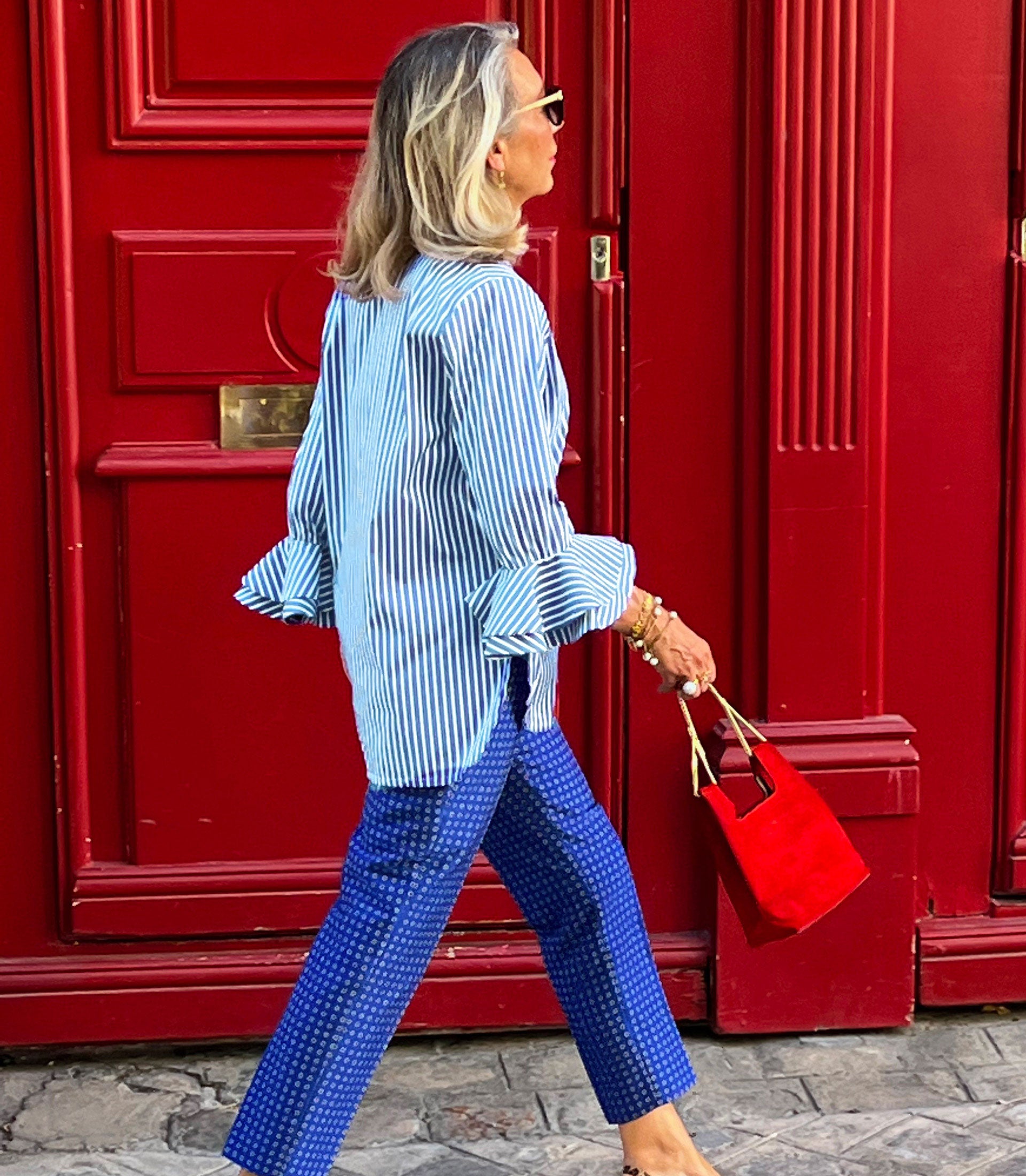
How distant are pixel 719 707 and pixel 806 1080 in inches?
26.1

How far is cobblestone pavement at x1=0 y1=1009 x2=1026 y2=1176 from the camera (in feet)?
10.5

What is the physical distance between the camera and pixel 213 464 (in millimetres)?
3457

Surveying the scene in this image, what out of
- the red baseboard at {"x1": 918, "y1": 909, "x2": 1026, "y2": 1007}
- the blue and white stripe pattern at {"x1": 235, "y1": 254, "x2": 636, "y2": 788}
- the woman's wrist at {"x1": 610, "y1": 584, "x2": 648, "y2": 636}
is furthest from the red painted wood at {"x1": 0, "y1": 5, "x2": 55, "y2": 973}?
the red baseboard at {"x1": 918, "y1": 909, "x2": 1026, "y2": 1007}

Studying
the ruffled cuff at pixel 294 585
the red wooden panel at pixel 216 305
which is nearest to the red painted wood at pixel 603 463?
the red wooden panel at pixel 216 305

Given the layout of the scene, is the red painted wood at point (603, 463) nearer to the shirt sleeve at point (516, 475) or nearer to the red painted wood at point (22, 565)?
the red painted wood at point (22, 565)

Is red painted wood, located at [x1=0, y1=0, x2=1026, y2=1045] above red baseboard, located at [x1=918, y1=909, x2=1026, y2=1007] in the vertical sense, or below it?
above

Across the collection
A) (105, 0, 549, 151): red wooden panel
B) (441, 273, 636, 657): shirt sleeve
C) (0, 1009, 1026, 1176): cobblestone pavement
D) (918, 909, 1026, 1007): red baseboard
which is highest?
(105, 0, 549, 151): red wooden panel

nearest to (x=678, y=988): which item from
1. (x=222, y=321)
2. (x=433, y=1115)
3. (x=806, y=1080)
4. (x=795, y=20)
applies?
(x=806, y=1080)

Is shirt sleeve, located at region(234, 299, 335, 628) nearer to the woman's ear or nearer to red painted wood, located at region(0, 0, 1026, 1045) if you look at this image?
the woman's ear

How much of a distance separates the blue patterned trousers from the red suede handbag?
171 mm

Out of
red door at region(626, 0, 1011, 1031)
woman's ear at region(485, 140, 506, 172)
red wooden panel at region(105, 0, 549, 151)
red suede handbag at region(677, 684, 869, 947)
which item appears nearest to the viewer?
woman's ear at region(485, 140, 506, 172)

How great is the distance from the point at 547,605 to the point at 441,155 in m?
0.58

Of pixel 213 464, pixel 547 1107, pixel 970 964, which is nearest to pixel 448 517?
pixel 213 464

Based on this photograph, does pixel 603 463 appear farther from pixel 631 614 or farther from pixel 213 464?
pixel 631 614
